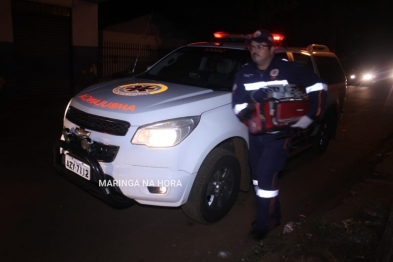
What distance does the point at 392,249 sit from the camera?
102 inches

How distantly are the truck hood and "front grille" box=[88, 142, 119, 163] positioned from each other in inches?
11.1

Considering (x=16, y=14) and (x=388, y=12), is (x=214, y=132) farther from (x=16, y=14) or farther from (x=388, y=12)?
(x=388, y=12)

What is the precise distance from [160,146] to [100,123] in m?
0.66

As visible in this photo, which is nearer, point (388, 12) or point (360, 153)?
point (360, 153)

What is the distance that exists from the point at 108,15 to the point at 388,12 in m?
25.8

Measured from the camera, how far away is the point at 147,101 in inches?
138

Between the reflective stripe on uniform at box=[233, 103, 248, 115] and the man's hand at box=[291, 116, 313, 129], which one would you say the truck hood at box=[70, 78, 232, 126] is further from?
the man's hand at box=[291, 116, 313, 129]

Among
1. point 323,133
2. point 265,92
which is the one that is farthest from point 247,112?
point 323,133

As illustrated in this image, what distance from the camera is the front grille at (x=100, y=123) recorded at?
3.29m

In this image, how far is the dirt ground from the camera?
10.3 feet

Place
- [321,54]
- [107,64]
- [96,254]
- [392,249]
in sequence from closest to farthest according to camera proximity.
A: [392,249] < [96,254] < [321,54] < [107,64]

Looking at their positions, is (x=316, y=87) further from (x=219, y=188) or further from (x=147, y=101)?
(x=147, y=101)

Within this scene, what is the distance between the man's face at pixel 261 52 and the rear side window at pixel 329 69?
2487mm

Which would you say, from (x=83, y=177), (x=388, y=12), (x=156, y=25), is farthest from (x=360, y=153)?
(x=388, y=12)
